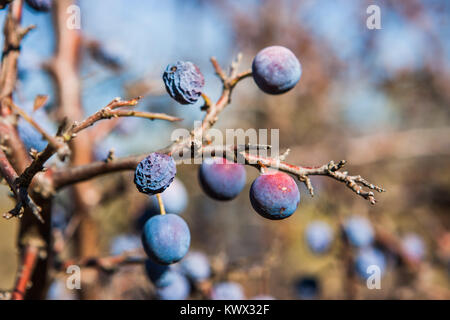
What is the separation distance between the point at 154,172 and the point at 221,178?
0.30 m

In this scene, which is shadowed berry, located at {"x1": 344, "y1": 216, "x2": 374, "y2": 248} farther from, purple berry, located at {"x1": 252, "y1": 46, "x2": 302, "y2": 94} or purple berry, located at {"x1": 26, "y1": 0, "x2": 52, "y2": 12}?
purple berry, located at {"x1": 26, "y1": 0, "x2": 52, "y2": 12}

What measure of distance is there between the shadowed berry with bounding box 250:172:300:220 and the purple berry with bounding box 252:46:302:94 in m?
0.27

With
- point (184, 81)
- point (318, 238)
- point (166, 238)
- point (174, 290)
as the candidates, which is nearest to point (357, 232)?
point (318, 238)

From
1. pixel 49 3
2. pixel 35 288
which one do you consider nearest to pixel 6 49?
pixel 49 3

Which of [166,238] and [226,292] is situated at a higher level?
[166,238]

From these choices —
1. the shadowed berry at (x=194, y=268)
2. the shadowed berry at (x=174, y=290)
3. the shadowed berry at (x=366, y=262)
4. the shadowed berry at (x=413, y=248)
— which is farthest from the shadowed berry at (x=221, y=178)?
the shadowed berry at (x=413, y=248)

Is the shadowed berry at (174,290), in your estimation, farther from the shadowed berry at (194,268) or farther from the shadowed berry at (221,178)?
the shadowed berry at (221,178)

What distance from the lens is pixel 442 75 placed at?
14.7 ft

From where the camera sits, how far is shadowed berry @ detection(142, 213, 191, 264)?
3.34 ft

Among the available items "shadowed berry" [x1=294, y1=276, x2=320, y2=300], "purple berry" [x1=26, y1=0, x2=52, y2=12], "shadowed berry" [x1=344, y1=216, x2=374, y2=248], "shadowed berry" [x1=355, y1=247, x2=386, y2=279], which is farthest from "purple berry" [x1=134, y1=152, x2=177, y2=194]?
"shadowed berry" [x1=294, y1=276, x2=320, y2=300]

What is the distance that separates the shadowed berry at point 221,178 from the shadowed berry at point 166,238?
0.15 m

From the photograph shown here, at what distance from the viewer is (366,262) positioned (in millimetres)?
2148

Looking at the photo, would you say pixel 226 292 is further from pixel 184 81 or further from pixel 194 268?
pixel 184 81

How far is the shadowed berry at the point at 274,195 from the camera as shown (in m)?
0.95
